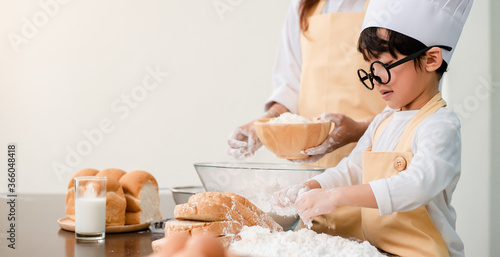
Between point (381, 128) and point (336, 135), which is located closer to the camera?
point (381, 128)

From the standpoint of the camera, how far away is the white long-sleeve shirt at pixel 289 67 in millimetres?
1981

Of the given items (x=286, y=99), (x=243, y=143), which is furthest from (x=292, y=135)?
(x=286, y=99)

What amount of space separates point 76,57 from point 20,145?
100cm

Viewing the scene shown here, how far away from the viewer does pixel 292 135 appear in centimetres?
140

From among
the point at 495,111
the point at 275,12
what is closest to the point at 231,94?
the point at 275,12

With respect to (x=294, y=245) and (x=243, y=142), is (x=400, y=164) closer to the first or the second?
(x=294, y=245)

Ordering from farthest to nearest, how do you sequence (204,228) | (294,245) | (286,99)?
(286,99), (204,228), (294,245)

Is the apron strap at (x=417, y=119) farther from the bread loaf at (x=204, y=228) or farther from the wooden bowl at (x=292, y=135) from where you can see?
the bread loaf at (x=204, y=228)

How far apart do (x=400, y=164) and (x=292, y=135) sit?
0.38 meters

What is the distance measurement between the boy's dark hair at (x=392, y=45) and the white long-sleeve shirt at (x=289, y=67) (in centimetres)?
79

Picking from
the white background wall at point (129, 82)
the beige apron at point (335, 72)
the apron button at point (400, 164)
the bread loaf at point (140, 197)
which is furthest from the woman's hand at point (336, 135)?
the white background wall at point (129, 82)

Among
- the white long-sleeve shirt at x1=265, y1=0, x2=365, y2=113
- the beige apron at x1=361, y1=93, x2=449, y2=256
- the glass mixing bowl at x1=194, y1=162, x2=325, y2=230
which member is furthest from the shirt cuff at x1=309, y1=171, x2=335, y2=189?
the white long-sleeve shirt at x1=265, y1=0, x2=365, y2=113

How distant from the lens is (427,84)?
1187mm

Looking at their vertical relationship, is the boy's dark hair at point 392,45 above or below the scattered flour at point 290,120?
above
